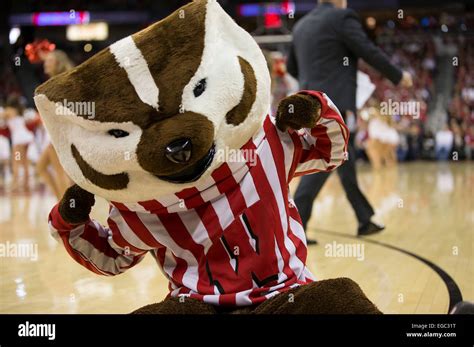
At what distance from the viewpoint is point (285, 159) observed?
76.4 inches

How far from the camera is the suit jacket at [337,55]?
4211 mm

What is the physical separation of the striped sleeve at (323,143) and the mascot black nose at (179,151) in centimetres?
43

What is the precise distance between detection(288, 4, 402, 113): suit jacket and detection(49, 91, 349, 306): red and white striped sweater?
7.55ft

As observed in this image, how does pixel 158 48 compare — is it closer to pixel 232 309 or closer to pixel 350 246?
pixel 232 309

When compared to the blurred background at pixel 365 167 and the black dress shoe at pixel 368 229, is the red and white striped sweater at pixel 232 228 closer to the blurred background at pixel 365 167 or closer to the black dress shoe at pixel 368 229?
the blurred background at pixel 365 167

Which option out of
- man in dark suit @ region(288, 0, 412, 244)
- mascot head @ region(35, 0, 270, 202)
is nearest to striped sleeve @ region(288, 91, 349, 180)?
mascot head @ region(35, 0, 270, 202)

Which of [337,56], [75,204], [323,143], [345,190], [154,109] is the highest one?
[337,56]

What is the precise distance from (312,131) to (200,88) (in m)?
0.39

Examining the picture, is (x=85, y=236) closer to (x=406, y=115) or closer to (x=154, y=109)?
(x=154, y=109)

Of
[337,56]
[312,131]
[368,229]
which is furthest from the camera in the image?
[368,229]

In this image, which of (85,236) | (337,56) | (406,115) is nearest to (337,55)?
(337,56)

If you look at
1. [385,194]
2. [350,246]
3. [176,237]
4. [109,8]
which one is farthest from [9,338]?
[109,8]

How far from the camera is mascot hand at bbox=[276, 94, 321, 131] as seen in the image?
5.96 ft

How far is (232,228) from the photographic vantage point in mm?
1813
